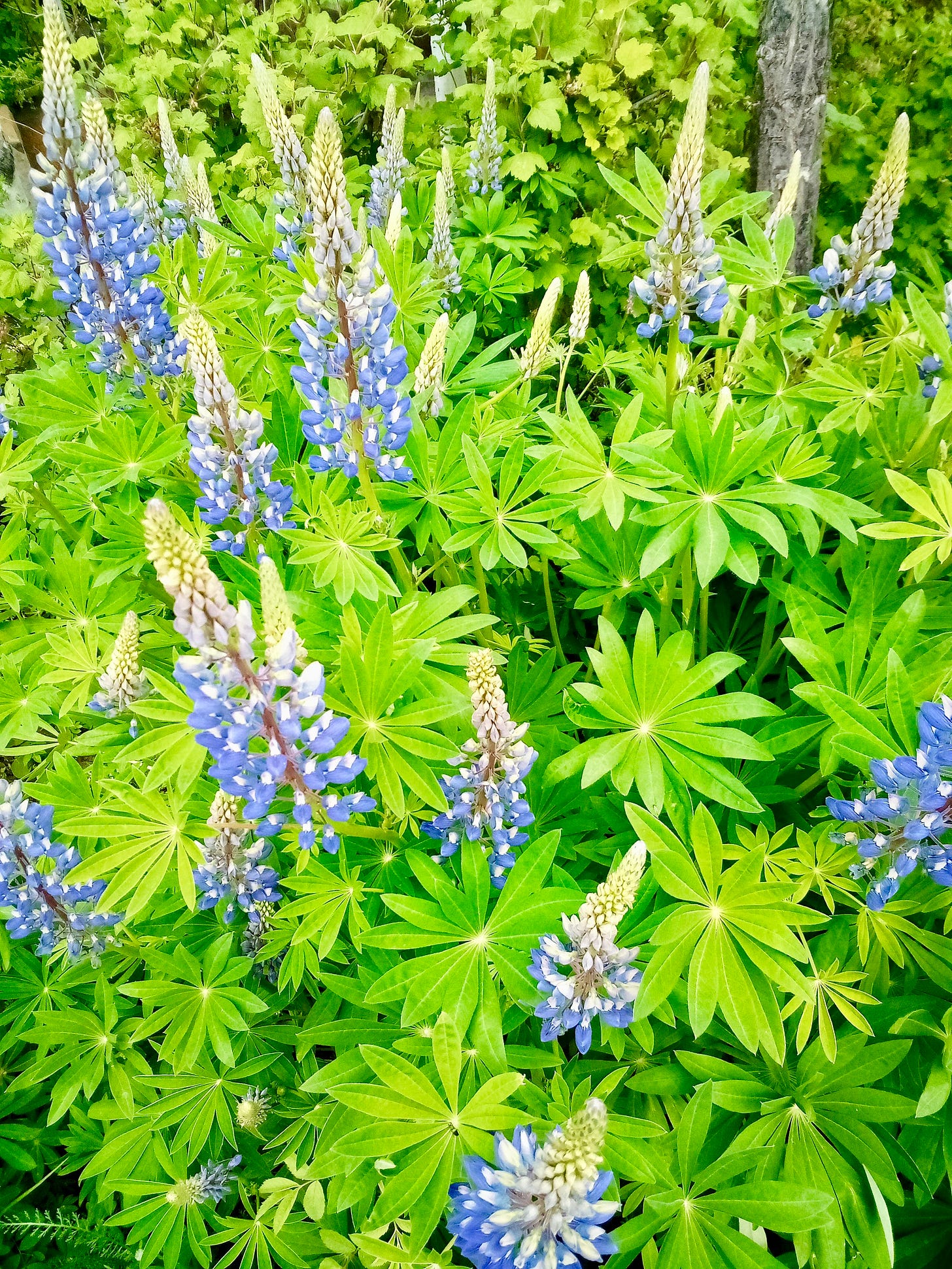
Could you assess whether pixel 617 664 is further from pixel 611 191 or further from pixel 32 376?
pixel 611 191

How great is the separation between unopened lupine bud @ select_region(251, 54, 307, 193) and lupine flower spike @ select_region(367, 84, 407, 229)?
0.83 m

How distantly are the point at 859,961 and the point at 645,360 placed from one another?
2409mm

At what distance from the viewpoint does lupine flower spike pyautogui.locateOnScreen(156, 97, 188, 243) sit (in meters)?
3.29

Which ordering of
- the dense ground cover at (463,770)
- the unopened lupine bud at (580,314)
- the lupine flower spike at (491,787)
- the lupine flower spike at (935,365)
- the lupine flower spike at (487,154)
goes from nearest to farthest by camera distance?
the dense ground cover at (463,770) → the lupine flower spike at (491,787) → the lupine flower spike at (935,365) → the unopened lupine bud at (580,314) → the lupine flower spike at (487,154)

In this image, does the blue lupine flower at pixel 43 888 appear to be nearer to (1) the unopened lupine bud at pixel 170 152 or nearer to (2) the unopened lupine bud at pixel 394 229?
(2) the unopened lupine bud at pixel 394 229

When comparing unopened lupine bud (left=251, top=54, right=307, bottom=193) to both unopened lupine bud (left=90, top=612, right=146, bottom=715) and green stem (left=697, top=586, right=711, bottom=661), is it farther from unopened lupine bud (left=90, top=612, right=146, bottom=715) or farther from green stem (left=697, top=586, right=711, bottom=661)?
green stem (left=697, top=586, right=711, bottom=661)

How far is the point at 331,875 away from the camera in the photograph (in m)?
2.00

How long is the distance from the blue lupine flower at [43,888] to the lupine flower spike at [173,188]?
2.55 meters

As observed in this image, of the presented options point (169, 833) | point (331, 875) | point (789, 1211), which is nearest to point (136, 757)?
point (169, 833)

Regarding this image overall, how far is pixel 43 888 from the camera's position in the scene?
2.19 meters

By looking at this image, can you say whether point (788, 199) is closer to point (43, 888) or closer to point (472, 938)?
point (472, 938)

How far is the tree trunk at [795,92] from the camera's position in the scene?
403 centimetres

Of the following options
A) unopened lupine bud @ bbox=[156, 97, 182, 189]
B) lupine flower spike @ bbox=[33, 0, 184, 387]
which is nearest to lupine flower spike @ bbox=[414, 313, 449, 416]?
lupine flower spike @ bbox=[33, 0, 184, 387]

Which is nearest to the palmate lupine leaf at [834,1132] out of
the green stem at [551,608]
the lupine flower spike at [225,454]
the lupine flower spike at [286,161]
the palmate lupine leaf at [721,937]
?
the palmate lupine leaf at [721,937]
